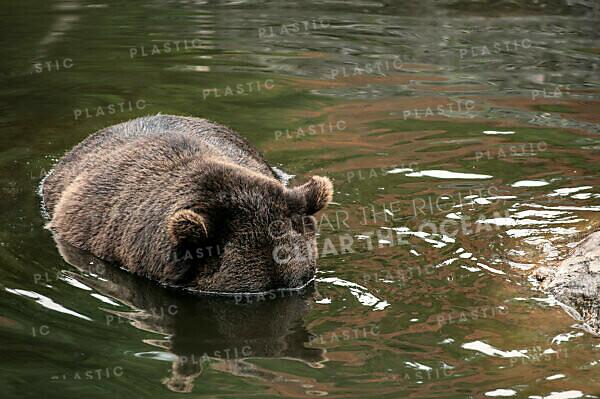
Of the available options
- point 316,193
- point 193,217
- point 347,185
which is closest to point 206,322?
point 193,217

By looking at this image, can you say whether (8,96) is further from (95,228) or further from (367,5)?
(367,5)

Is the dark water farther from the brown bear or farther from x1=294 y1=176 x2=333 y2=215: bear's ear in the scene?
x1=294 y1=176 x2=333 y2=215: bear's ear

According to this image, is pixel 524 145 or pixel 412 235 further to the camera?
pixel 524 145

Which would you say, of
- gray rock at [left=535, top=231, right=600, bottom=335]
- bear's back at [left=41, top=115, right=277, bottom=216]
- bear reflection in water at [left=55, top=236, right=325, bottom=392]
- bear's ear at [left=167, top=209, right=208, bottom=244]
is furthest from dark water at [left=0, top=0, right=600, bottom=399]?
bear's ear at [left=167, top=209, right=208, bottom=244]

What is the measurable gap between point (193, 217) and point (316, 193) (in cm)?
135

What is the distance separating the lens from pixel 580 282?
30.7ft

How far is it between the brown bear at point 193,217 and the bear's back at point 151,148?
0.02 metres

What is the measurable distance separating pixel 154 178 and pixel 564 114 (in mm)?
7534

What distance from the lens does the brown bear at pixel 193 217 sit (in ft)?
31.9

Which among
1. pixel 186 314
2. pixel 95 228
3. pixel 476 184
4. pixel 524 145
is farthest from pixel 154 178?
pixel 524 145

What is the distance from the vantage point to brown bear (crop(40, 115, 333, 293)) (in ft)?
31.9

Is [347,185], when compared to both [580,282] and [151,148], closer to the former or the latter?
[151,148]

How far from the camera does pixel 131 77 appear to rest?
18.0 meters

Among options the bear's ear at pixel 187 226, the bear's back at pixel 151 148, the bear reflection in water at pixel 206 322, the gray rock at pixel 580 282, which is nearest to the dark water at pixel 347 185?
the bear reflection in water at pixel 206 322
